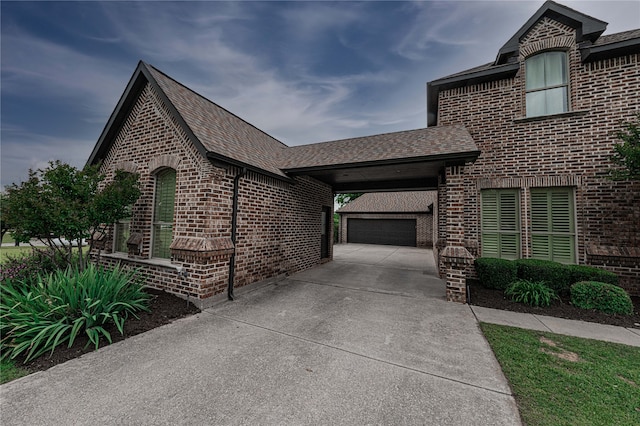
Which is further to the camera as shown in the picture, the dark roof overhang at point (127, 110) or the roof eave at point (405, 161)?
the dark roof overhang at point (127, 110)

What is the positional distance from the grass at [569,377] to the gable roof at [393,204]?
1629 cm

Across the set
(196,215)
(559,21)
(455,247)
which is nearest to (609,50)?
(559,21)

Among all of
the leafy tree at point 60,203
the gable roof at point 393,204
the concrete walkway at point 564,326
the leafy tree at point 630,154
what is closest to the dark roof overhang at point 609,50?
the leafy tree at point 630,154

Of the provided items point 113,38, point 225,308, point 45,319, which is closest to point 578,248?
point 225,308

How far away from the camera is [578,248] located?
622 cm

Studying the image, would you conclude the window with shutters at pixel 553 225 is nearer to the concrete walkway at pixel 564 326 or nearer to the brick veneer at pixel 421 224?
the concrete walkway at pixel 564 326

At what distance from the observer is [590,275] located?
5.39 m

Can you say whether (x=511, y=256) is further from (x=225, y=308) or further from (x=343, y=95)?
(x=343, y=95)

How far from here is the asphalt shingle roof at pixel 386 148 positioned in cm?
600

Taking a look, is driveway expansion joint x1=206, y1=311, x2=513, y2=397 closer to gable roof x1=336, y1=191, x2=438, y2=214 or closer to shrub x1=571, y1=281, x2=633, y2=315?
shrub x1=571, y1=281, x2=633, y2=315

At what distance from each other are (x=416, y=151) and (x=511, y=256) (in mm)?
4381

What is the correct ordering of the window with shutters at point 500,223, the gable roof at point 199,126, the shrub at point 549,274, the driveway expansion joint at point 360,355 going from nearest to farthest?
1. the driveway expansion joint at point 360,355
2. the gable roof at point 199,126
3. the shrub at point 549,274
4. the window with shutters at point 500,223

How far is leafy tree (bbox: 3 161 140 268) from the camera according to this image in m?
4.74

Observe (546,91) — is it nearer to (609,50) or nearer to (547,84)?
(547,84)
